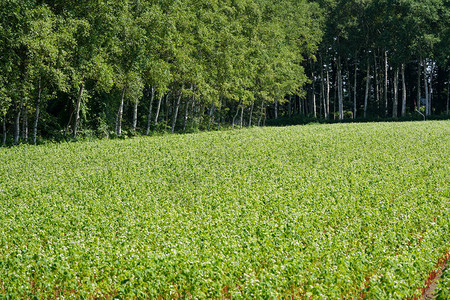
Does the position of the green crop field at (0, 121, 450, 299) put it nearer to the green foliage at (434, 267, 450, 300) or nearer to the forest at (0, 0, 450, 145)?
the green foliage at (434, 267, 450, 300)

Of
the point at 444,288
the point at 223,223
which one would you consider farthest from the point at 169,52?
the point at 444,288

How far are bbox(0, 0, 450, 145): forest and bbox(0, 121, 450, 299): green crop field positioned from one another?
743 cm

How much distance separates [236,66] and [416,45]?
26.5 m

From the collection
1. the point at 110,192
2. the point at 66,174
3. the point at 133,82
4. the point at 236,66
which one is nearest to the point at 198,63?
the point at 236,66

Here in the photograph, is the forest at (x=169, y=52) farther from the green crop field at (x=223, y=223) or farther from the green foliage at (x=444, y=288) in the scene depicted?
the green foliage at (x=444, y=288)

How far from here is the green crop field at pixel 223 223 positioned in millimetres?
8211

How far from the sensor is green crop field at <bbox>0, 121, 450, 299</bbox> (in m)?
8.21

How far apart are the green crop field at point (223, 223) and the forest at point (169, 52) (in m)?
7.43

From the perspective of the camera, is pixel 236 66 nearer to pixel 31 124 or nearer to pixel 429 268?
pixel 31 124

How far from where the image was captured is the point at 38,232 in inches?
468

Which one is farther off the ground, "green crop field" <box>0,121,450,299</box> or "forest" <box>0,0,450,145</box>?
"forest" <box>0,0,450,145</box>

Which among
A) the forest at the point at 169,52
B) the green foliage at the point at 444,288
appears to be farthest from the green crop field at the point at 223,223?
the forest at the point at 169,52

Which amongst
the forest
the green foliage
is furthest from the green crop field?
the forest

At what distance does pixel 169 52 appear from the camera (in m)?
37.4
